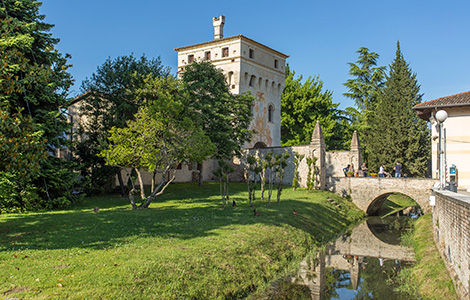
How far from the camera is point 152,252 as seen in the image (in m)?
12.6

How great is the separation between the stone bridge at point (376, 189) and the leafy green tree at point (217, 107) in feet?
31.7

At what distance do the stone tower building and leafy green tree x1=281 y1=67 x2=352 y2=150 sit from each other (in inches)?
195

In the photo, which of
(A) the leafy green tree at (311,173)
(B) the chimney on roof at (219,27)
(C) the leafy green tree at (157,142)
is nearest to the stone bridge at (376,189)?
(A) the leafy green tree at (311,173)

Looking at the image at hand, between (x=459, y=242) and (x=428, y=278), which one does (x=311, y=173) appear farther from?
(x=459, y=242)

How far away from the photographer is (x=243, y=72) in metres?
44.7

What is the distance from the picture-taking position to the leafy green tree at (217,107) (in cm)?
3456

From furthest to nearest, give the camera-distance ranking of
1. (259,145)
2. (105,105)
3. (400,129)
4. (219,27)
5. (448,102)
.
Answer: (259,145), (219,27), (400,129), (105,105), (448,102)

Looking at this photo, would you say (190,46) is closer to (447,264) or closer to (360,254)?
(360,254)

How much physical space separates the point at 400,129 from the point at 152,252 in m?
37.1

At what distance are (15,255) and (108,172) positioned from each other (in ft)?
65.1

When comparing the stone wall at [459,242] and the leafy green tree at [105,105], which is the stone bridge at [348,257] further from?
the leafy green tree at [105,105]

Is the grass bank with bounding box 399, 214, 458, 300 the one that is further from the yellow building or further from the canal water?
the yellow building

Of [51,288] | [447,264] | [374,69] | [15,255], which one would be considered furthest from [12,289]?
[374,69]

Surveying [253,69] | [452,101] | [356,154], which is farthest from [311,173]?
[253,69]
